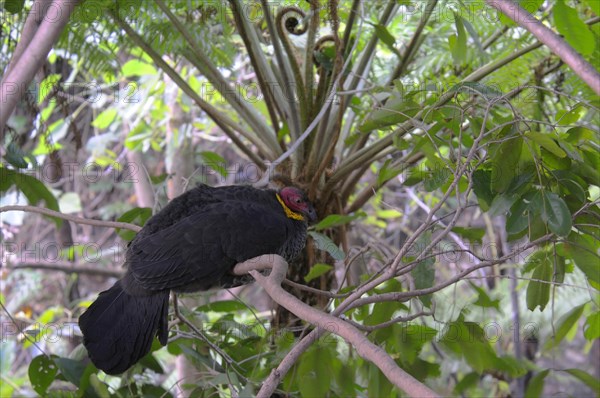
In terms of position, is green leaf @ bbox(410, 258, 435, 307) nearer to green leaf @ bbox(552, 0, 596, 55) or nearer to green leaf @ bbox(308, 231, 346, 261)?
green leaf @ bbox(308, 231, 346, 261)

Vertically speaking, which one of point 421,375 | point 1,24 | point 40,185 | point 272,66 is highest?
point 1,24

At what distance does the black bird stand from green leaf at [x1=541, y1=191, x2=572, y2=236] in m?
0.58

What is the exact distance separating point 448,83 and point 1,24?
48.9 inches

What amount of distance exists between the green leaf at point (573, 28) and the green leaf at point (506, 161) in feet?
0.65

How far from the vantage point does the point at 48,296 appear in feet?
15.1

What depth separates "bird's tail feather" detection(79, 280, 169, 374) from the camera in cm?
139

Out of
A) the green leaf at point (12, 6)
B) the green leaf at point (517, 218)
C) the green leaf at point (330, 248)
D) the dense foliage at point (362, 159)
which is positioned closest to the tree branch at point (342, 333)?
the dense foliage at point (362, 159)

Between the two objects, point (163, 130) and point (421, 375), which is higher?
point (163, 130)

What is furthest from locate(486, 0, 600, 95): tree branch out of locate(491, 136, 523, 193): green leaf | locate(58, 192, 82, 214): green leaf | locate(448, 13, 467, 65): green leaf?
locate(58, 192, 82, 214): green leaf

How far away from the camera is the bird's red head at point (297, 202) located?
1656 millimetres

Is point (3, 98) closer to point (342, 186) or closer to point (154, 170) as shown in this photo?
point (342, 186)

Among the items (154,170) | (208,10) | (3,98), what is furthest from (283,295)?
(154,170)

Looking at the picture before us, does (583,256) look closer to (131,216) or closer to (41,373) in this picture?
(131,216)

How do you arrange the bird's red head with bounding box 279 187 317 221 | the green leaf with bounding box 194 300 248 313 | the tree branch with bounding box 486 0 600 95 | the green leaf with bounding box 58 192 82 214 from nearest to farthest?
the tree branch with bounding box 486 0 600 95 → the bird's red head with bounding box 279 187 317 221 → the green leaf with bounding box 194 300 248 313 → the green leaf with bounding box 58 192 82 214
